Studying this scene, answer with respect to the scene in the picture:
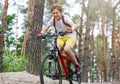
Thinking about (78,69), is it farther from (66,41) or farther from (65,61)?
Answer: (66,41)

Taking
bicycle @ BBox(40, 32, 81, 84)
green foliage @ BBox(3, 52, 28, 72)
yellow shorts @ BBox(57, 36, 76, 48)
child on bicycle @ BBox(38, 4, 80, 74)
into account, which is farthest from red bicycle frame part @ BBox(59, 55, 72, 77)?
green foliage @ BBox(3, 52, 28, 72)

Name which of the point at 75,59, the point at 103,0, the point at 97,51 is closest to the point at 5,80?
the point at 75,59

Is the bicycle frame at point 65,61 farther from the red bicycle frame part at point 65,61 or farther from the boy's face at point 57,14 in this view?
the boy's face at point 57,14

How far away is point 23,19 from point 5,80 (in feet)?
88.3

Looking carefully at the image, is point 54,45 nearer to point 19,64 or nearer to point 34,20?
point 34,20

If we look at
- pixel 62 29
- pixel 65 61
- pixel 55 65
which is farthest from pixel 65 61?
pixel 62 29

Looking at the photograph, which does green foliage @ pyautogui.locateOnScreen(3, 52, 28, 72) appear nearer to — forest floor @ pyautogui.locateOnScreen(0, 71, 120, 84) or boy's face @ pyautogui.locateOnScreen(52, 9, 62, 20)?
forest floor @ pyautogui.locateOnScreen(0, 71, 120, 84)

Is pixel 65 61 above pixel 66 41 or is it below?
below

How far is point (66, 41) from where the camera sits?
6.23 metres

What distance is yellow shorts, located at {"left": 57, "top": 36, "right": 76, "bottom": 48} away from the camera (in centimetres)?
612

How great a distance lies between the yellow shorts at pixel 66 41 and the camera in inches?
241

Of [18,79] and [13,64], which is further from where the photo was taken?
[13,64]

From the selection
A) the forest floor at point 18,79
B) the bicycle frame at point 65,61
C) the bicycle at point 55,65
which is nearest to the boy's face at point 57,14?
the bicycle at point 55,65

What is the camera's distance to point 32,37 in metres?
9.58
